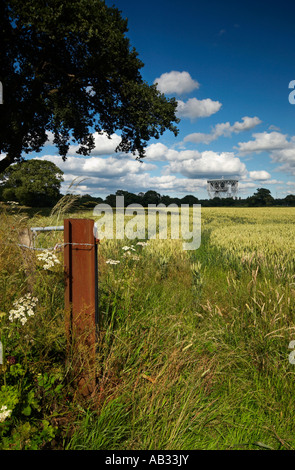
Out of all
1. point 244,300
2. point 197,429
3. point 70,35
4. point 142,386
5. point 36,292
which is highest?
point 70,35

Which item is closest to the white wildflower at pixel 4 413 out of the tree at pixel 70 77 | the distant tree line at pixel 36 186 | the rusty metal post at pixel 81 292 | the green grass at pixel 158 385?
the green grass at pixel 158 385

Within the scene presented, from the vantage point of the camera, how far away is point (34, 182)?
129ft

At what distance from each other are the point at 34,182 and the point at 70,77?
76.0 feet

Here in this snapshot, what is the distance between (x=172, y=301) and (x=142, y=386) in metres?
2.17

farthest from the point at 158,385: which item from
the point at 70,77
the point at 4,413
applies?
the point at 70,77

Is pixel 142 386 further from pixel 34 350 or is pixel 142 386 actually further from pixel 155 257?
pixel 155 257

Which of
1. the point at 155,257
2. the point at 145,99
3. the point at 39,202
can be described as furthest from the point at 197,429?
the point at 39,202

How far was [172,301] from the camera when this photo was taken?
4453mm

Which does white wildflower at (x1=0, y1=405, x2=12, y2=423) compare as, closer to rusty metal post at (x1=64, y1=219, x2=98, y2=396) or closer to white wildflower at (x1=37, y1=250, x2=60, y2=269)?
rusty metal post at (x1=64, y1=219, x2=98, y2=396)

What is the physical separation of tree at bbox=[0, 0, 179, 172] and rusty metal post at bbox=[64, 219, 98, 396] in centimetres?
1500

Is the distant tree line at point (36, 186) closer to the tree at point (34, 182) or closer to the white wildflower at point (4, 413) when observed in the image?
the tree at point (34, 182)

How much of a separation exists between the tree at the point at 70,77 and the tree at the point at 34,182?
62.5ft

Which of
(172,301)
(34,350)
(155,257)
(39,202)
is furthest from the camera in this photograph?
(39,202)

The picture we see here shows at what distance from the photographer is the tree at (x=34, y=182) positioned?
39.2 meters
